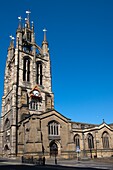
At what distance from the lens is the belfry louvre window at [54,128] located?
47.0 m

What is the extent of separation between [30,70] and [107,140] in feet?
99.9

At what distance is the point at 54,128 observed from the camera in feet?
157

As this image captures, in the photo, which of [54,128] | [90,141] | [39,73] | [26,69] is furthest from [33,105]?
[90,141]

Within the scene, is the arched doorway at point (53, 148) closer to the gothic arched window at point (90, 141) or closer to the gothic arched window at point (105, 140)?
the gothic arched window at point (90, 141)

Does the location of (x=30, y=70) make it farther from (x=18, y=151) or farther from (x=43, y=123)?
(x=18, y=151)

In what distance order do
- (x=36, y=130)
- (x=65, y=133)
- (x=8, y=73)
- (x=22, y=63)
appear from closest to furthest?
1. (x=36, y=130)
2. (x=65, y=133)
3. (x=22, y=63)
4. (x=8, y=73)

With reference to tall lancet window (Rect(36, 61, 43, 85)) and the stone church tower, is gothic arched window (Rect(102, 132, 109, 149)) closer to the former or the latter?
the stone church tower

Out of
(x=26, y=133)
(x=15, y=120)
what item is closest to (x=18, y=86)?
(x=15, y=120)

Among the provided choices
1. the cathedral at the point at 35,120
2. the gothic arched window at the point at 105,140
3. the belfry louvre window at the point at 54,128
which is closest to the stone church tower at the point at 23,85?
the cathedral at the point at 35,120

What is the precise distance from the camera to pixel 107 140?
2163 inches

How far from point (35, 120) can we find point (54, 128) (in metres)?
5.77

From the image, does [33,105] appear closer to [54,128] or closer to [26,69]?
[54,128]

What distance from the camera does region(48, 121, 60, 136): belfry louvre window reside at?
47050 mm

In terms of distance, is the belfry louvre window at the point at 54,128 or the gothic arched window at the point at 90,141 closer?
the belfry louvre window at the point at 54,128
